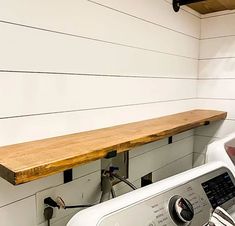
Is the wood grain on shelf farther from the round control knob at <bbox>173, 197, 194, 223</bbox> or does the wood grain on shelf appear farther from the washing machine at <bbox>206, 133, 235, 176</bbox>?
the round control knob at <bbox>173, 197, 194, 223</bbox>

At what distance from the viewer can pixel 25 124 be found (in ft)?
2.75

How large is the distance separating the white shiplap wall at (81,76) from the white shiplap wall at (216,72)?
0.91 feet

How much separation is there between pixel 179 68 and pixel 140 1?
523 mm

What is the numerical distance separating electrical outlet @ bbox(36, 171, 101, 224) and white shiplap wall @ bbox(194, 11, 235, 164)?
→ 99 cm

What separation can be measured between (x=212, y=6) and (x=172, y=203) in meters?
1.37

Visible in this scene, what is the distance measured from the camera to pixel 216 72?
67.4 inches

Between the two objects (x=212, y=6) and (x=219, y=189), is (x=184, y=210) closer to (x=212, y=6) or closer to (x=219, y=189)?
(x=219, y=189)

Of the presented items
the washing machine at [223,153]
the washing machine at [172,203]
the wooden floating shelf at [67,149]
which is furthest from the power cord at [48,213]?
the washing machine at [223,153]

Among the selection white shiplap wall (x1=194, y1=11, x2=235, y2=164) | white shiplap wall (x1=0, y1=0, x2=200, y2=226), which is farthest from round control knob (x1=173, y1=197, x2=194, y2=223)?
white shiplap wall (x1=194, y1=11, x2=235, y2=164)

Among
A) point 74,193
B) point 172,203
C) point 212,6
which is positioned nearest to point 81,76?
point 74,193

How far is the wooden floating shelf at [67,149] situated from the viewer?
60 cm

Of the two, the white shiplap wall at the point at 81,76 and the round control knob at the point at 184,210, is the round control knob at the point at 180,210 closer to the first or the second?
the round control knob at the point at 184,210

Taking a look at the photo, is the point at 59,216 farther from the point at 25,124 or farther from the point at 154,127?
the point at 154,127

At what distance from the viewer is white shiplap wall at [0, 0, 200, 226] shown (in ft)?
2.63
